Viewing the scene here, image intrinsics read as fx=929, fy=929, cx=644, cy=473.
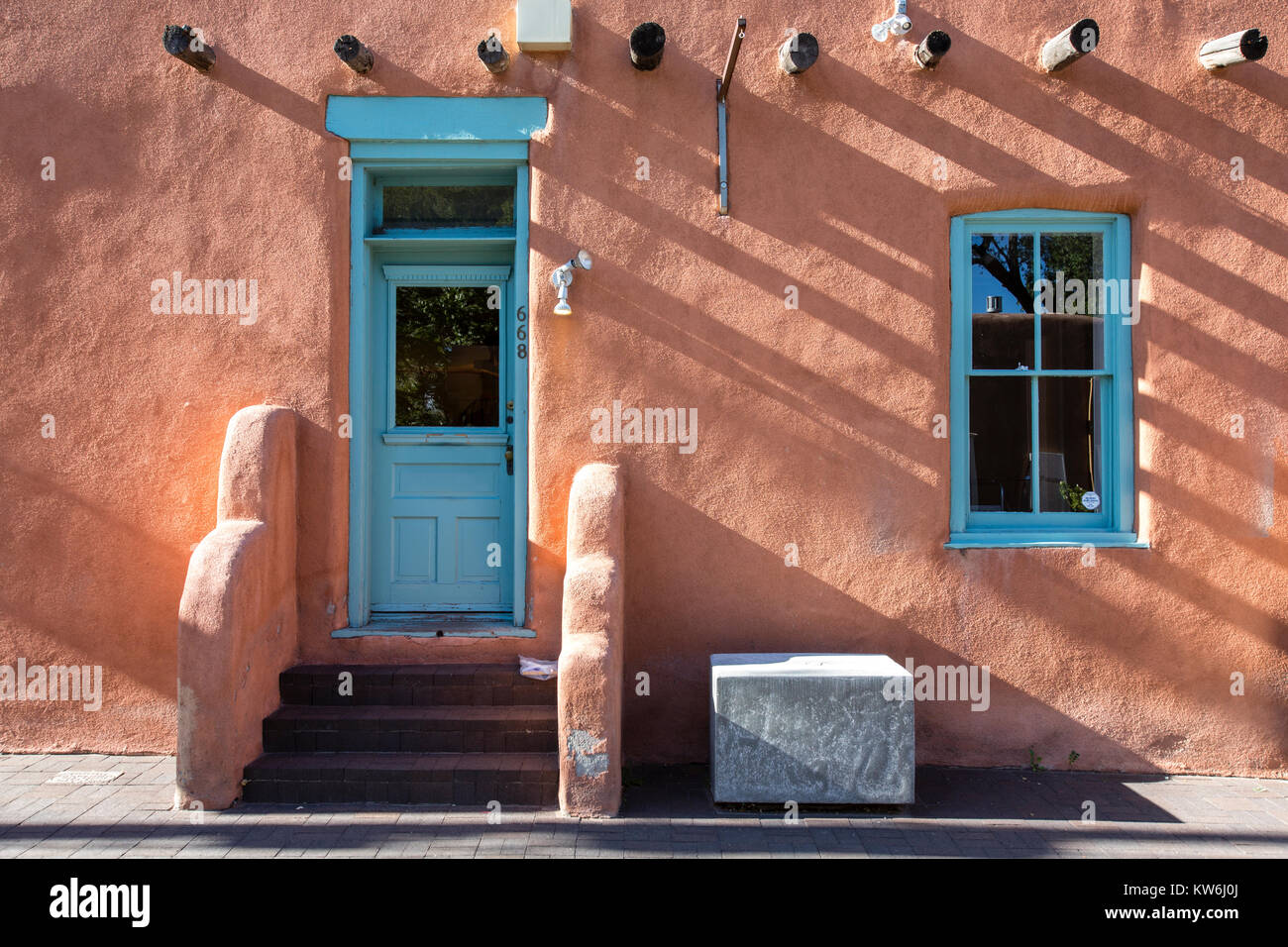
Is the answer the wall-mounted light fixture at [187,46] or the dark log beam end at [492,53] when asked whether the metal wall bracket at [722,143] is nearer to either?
the dark log beam end at [492,53]

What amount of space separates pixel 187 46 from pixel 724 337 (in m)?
3.55

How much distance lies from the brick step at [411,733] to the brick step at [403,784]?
0.23 m

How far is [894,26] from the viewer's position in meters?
5.37

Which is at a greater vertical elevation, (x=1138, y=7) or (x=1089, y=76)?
(x=1138, y=7)

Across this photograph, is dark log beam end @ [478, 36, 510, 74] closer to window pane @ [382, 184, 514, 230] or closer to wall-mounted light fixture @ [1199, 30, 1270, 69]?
window pane @ [382, 184, 514, 230]

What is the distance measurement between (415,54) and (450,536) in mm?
2932

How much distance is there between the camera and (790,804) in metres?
4.76

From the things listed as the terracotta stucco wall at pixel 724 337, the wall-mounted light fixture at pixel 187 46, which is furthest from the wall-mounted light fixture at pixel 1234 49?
the wall-mounted light fixture at pixel 187 46

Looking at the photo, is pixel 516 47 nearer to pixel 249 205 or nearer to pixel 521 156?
pixel 521 156

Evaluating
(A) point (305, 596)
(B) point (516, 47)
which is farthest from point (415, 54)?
(A) point (305, 596)

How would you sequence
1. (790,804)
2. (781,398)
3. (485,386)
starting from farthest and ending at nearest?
(485,386) → (781,398) → (790,804)

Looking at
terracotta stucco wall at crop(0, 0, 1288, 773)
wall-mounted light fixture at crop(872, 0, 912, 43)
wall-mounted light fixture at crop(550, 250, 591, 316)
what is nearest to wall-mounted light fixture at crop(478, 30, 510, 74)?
terracotta stucco wall at crop(0, 0, 1288, 773)

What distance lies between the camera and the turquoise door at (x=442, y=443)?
5.80 meters

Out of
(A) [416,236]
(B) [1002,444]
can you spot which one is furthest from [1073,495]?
(A) [416,236]
